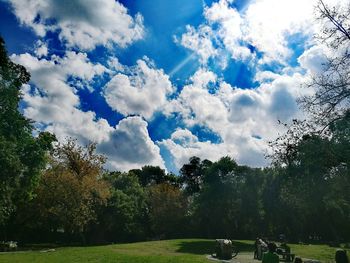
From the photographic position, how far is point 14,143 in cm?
3847

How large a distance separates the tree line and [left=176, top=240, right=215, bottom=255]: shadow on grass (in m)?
14.1

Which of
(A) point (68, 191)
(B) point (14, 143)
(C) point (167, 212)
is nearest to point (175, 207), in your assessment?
(C) point (167, 212)

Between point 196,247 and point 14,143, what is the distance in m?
28.2

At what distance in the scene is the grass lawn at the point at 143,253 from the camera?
31.4 m

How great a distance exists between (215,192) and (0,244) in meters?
43.7

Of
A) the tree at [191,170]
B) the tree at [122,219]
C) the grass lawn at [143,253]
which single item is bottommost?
the grass lawn at [143,253]

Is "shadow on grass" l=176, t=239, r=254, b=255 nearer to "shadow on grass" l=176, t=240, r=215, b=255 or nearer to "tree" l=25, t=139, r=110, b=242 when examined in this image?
"shadow on grass" l=176, t=240, r=215, b=255

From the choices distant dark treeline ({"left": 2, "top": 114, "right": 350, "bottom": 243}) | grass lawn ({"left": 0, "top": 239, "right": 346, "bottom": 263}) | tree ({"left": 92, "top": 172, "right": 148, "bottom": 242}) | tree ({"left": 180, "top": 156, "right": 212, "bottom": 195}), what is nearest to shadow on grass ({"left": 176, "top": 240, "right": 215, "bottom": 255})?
grass lawn ({"left": 0, "top": 239, "right": 346, "bottom": 263})

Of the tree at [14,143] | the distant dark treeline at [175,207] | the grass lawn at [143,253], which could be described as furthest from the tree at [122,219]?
the tree at [14,143]

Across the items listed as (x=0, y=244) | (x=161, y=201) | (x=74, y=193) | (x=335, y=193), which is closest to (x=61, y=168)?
(x=74, y=193)

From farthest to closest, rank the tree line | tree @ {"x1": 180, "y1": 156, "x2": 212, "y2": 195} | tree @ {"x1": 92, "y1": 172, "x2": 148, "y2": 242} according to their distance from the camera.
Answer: tree @ {"x1": 180, "y1": 156, "x2": 212, "y2": 195} → tree @ {"x1": 92, "y1": 172, "x2": 148, "y2": 242} → the tree line

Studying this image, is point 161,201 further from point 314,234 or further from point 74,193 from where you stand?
point 314,234

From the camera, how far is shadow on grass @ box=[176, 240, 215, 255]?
4922 centimetres

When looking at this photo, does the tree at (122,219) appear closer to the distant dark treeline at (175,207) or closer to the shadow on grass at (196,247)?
the distant dark treeline at (175,207)
